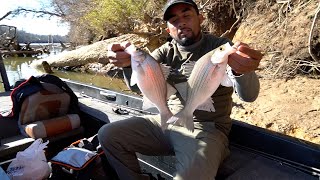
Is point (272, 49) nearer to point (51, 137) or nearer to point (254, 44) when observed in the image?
point (254, 44)

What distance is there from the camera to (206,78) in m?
1.77

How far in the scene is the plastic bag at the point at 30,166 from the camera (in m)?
2.36

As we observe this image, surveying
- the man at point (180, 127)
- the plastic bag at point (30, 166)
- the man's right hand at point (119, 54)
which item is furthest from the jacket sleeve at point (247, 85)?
the plastic bag at point (30, 166)

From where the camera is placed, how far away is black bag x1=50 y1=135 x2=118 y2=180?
2.49 m

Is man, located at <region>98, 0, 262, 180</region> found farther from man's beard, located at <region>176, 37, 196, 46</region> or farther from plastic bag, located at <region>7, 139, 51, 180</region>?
plastic bag, located at <region>7, 139, 51, 180</region>

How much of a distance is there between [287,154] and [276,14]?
7.10 metres

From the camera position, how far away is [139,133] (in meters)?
2.55

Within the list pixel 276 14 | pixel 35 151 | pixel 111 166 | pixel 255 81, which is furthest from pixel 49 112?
pixel 276 14

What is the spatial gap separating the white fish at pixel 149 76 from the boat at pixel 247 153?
78cm

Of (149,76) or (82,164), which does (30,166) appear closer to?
(82,164)

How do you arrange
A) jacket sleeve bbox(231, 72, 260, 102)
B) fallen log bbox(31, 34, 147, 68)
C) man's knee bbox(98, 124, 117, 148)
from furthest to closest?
fallen log bbox(31, 34, 147, 68), man's knee bbox(98, 124, 117, 148), jacket sleeve bbox(231, 72, 260, 102)

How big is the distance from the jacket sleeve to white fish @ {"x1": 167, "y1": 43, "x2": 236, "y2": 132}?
24 cm

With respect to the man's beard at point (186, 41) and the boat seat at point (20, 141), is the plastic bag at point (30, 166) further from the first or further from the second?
the man's beard at point (186, 41)

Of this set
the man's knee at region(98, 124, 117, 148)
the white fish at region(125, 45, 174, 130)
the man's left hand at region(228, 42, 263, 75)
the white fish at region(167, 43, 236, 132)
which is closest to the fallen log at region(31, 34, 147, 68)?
the man's knee at region(98, 124, 117, 148)
